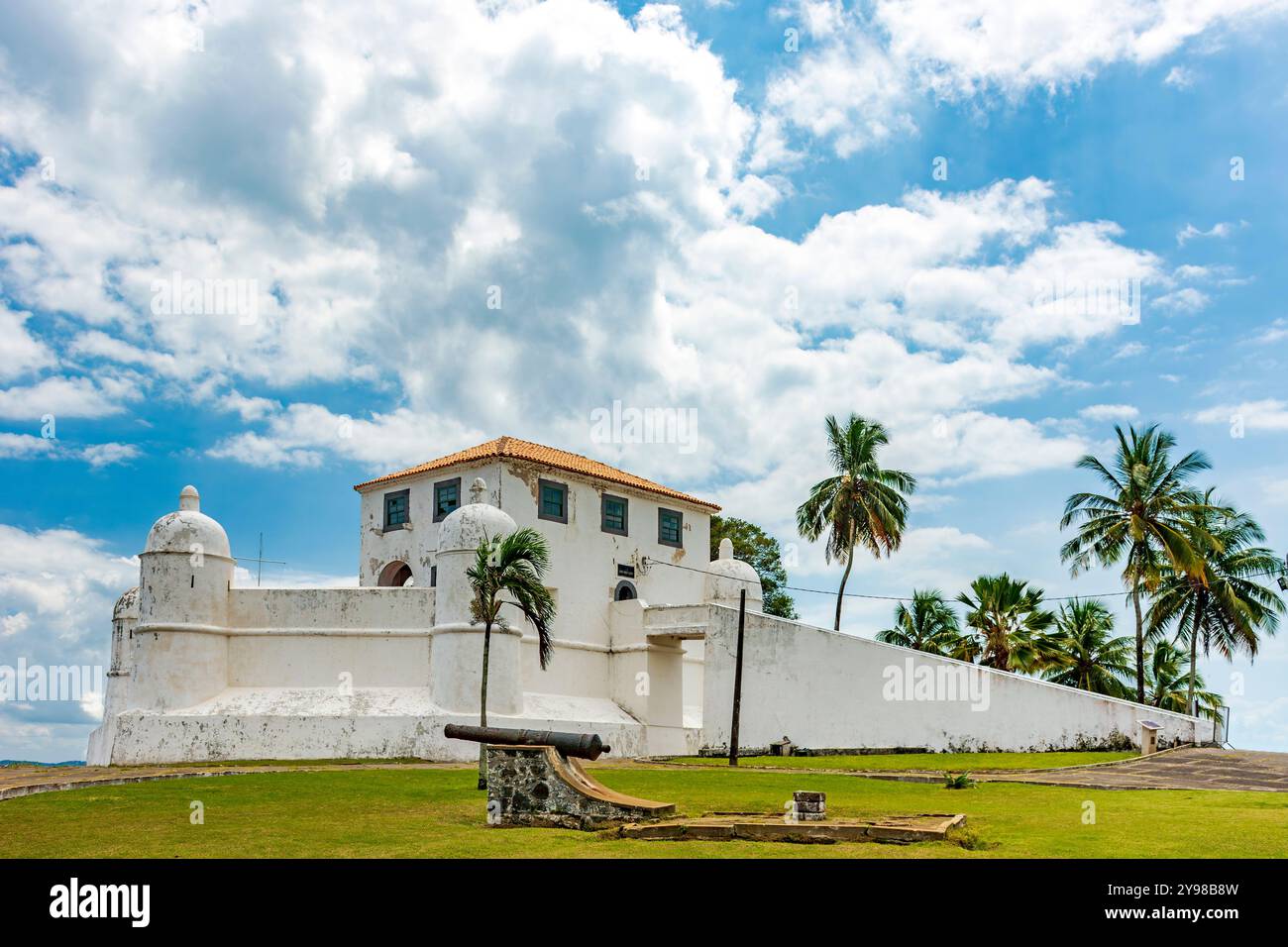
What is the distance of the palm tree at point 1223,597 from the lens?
3575 cm

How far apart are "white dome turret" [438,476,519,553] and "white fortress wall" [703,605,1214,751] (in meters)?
6.60

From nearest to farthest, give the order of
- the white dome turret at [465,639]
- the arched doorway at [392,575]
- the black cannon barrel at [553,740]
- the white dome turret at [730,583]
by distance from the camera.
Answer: the black cannon barrel at [553,740], the white dome turret at [465,639], the arched doorway at [392,575], the white dome turret at [730,583]

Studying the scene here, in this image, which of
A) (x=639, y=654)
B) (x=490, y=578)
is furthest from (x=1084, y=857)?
(x=639, y=654)

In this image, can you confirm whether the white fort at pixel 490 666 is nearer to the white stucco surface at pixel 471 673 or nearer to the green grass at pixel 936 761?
the white stucco surface at pixel 471 673

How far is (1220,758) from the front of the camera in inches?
920

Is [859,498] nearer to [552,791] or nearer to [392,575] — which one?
[392,575]

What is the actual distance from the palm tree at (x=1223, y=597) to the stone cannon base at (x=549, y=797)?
28099 millimetres

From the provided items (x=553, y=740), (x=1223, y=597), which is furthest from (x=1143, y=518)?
(x=553, y=740)

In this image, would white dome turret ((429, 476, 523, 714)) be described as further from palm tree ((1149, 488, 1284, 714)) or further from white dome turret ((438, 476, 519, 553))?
palm tree ((1149, 488, 1284, 714))

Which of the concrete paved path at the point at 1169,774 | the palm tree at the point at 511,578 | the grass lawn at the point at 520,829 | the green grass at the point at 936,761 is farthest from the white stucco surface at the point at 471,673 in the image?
the grass lawn at the point at 520,829

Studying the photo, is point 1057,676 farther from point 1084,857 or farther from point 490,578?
point 1084,857

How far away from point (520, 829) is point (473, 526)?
17785 mm
